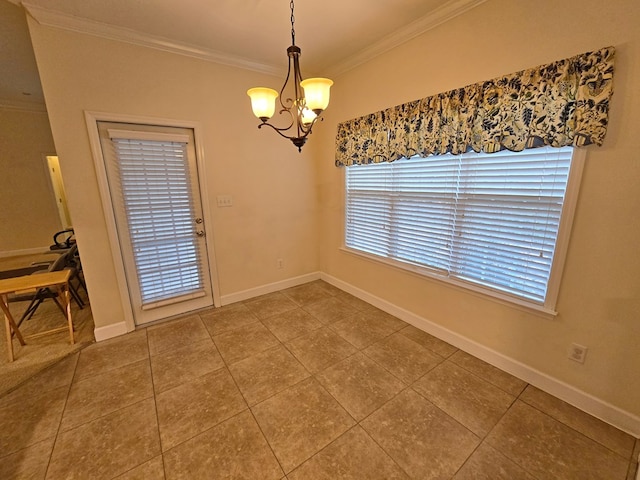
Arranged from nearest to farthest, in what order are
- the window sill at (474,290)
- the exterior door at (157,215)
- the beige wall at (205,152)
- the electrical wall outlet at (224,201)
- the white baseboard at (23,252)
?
the window sill at (474,290) < the beige wall at (205,152) < the exterior door at (157,215) < the electrical wall outlet at (224,201) < the white baseboard at (23,252)

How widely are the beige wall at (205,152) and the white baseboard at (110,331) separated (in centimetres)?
5

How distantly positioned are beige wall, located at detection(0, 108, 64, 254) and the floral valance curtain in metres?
6.42

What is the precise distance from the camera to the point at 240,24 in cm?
218

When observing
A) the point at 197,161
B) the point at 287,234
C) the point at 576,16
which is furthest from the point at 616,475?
the point at 197,161

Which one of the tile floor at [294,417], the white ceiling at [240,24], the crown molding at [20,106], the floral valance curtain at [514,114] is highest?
the crown molding at [20,106]

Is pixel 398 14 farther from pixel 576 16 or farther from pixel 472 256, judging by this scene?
pixel 472 256

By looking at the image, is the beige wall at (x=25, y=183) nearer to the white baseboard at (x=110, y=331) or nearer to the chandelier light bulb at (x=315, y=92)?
the white baseboard at (x=110, y=331)

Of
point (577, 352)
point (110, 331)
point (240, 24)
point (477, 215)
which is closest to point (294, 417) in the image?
point (577, 352)

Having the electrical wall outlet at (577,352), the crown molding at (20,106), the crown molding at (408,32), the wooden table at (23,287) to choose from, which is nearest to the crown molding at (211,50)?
the crown molding at (408,32)

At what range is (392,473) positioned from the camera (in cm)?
133

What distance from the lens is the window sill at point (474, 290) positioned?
181cm

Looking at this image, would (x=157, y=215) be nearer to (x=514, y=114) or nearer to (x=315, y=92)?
(x=315, y=92)

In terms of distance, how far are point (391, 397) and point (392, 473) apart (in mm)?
506

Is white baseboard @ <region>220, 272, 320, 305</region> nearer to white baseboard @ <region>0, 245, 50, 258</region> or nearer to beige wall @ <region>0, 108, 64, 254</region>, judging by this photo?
white baseboard @ <region>0, 245, 50, 258</region>
